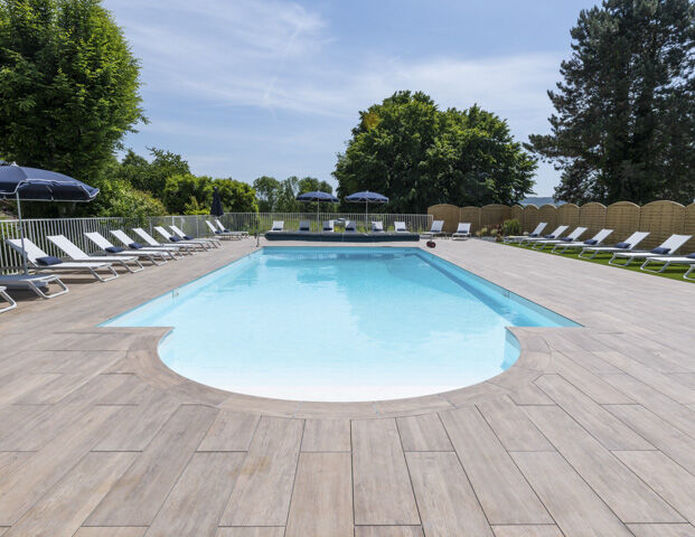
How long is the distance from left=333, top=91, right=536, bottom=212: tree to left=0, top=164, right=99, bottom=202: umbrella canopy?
65.1 ft

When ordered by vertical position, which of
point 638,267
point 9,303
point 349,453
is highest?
point 638,267

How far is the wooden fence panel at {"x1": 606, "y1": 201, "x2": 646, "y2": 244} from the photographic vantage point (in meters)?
13.4

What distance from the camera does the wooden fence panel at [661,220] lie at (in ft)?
38.7

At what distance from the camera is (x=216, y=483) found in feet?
6.51

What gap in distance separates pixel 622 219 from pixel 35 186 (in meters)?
16.6

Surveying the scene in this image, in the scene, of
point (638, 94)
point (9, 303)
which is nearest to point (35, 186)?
point (9, 303)

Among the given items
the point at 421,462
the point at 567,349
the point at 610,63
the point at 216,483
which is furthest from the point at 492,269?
the point at 610,63

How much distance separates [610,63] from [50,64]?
24090 millimetres

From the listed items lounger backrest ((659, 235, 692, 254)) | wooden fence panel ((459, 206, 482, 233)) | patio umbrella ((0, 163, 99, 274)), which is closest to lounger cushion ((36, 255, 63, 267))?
patio umbrella ((0, 163, 99, 274))

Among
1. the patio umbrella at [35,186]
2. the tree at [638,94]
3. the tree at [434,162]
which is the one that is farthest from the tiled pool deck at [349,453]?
the tree at [434,162]

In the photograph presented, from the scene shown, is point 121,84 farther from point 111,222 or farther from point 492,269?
point 492,269

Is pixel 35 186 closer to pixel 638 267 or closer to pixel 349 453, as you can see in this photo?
pixel 349 453

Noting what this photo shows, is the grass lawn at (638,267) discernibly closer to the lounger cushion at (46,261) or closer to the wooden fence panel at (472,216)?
the wooden fence panel at (472,216)

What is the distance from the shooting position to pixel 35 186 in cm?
791
